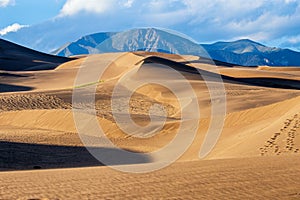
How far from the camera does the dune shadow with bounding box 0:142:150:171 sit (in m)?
16.7

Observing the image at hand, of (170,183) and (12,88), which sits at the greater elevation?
(12,88)

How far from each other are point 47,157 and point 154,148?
15.8ft

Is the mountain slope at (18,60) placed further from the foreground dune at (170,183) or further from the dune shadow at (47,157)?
the foreground dune at (170,183)

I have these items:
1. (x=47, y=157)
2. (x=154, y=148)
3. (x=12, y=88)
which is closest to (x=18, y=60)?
(x=12, y=88)

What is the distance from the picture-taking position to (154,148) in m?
21.2

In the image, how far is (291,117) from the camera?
792 inches

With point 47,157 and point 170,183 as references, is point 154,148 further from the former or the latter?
point 170,183

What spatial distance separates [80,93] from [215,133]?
16479 mm

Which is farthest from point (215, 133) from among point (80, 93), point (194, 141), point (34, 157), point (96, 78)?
point (96, 78)

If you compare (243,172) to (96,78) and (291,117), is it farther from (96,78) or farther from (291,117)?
(96,78)

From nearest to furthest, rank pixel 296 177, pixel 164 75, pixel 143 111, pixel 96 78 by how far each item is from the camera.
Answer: pixel 296 177 → pixel 143 111 → pixel 164 75 → pixel 96 78

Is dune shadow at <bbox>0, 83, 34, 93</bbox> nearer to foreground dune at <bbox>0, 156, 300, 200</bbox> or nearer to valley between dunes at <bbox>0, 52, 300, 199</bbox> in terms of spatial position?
valley between dunes at <bbox>0, 52, 300, 199</bbox>

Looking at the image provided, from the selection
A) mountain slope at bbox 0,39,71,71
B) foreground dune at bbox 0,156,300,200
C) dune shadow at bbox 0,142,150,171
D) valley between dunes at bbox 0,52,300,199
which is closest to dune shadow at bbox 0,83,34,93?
valley between dunes at bbox 0,52,300,199

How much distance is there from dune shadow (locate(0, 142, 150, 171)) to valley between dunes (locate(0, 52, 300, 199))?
0.03 metres
